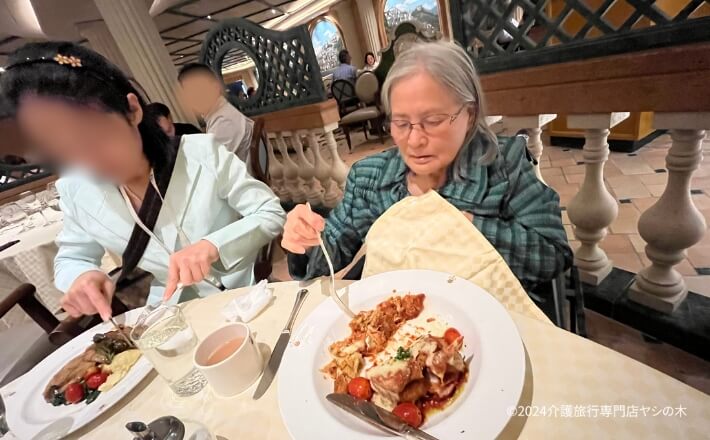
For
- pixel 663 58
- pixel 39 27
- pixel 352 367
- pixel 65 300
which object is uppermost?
pixel 39 27

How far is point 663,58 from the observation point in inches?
35.3

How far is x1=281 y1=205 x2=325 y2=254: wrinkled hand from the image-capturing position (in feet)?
2.99

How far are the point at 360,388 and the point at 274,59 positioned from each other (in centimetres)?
270

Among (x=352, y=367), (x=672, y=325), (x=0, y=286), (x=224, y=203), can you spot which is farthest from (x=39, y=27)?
(x=672, y=325)

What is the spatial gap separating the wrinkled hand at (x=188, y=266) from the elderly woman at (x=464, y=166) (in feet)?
0.79

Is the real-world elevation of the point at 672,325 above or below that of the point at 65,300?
below

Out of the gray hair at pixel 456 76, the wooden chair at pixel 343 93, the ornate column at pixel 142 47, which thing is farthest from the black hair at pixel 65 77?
the wooden chair at pixel 343 93

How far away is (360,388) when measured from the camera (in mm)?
553

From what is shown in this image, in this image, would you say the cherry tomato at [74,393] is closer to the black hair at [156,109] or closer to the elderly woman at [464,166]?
the elderly woman at [464,166]

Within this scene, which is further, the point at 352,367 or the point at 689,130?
the point at 689,130

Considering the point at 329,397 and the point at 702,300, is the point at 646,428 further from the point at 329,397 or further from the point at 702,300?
the point at 702,300

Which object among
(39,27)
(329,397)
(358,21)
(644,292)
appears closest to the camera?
(329,397)

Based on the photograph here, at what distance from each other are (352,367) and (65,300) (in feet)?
3.02

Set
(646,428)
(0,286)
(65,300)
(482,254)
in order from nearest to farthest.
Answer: (646,428) → (482,254) → (65,300) → (0,286)
